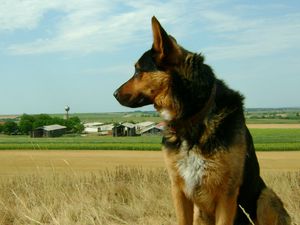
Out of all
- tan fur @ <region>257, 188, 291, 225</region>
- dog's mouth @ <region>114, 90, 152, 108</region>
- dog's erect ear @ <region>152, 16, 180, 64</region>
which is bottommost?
tan fur @ <region>257, 188, 291, 225</region>

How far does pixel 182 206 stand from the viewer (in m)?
5.08

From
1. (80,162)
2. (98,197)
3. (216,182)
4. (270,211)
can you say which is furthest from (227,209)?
(80,162)

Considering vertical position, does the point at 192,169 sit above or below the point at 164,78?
below

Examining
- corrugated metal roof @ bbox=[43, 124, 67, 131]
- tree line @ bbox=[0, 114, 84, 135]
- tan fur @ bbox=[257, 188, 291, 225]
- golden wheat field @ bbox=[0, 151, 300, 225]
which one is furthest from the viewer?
corrugated metal roof @ bbox=[43, 124, 67, 131]

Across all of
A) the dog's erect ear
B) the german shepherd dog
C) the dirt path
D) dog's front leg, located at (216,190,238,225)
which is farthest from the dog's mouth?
the dirt path

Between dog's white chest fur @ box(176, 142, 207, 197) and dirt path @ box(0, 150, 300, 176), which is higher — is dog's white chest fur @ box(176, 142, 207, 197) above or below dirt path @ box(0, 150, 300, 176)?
above

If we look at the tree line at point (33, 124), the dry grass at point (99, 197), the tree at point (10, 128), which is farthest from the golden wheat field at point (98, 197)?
the tree at point (10, 128)

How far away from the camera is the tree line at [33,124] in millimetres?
79812

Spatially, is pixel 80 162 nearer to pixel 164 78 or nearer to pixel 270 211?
pixel 270 211

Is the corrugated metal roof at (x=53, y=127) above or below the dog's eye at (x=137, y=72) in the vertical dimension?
below

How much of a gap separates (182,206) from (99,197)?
3.67 m

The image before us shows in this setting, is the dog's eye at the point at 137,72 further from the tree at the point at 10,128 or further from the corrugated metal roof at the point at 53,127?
the tree at the point at 10,128

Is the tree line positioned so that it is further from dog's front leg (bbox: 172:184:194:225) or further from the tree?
dog's front leg (bbox: 172:184:194:225)

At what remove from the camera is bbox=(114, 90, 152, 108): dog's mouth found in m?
5.04
